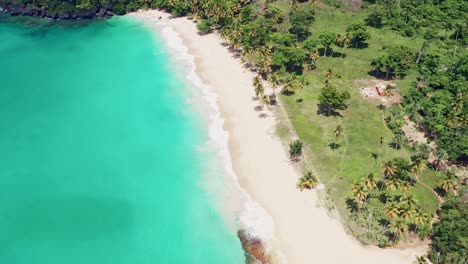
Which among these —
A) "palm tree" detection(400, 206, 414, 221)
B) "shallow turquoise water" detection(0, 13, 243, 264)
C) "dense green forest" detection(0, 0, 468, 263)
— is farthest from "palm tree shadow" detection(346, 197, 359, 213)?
"shallow turquoise water" detection(0, 13, 243, 264)

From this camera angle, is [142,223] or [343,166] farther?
[343,166]

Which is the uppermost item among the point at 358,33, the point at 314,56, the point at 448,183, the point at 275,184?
the point at 358,33

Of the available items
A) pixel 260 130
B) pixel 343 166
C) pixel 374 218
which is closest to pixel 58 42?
pixel 260 130

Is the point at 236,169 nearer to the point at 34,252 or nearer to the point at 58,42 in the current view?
the point at 34,252

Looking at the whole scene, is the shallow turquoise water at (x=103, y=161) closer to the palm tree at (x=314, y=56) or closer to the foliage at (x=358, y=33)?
the palm tree at (x=314, y=56)

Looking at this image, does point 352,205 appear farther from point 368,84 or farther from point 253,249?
point 368,84

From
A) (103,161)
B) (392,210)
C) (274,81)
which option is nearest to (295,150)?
(392,210)
